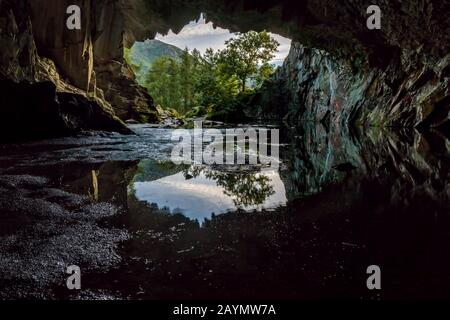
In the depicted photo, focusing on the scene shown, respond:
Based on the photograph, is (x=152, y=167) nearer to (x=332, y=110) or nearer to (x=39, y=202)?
(x=39, y=202)

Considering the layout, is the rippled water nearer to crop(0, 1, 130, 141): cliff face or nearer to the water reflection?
the water reflection

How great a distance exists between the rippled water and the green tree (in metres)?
49.0

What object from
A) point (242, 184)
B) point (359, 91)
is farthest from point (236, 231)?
point (359, 91)

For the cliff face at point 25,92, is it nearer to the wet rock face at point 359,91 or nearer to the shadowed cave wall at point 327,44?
the shadowed cave wall at point 327,44

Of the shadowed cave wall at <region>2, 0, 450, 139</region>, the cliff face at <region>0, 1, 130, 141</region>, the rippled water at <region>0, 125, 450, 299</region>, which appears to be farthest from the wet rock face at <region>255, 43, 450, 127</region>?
the cliff face at <region>0, 1, 130, 141</region>

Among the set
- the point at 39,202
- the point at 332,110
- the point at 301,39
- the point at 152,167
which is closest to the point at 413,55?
the point at 301,39

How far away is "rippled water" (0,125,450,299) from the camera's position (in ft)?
7.15

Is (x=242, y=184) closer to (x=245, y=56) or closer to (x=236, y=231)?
(x=236, y=231)

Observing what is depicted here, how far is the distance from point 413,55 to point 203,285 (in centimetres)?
2121

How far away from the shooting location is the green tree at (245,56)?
5303 centimetres

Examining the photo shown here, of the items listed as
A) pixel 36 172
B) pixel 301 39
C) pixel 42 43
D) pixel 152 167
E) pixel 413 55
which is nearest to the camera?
pixel 36 172

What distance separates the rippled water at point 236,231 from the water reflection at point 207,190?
24 millimetres

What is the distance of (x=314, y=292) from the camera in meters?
2.08

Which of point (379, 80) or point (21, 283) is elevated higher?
point (379, 80)
